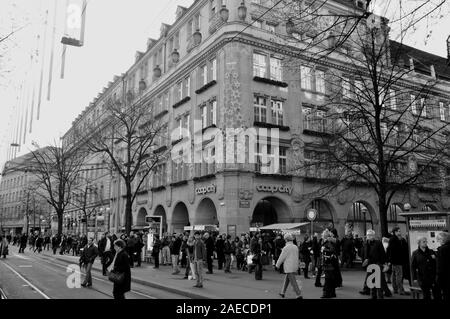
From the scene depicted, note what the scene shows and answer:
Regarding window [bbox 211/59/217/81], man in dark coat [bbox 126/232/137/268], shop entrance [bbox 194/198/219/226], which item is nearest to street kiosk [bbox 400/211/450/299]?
man in dark coat [bbox 126/232/137/268]

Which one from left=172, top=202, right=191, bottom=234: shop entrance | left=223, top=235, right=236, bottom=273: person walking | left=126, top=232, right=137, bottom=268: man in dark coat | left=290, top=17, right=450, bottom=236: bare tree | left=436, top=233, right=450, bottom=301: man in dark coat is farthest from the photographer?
left=172, top=202, right=191, bottom=234: shop entrance

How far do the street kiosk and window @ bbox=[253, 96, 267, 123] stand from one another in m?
19.0

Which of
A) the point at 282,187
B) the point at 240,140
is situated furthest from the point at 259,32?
the point at 282,187

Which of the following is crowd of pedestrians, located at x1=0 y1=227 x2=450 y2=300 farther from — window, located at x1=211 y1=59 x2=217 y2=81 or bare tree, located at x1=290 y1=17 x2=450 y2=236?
window, located at x1=211 y1=59 x2=217 y2=81

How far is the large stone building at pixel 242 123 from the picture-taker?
29656mm

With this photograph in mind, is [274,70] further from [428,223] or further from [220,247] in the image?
[428,223]

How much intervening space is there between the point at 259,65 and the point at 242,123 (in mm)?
5255

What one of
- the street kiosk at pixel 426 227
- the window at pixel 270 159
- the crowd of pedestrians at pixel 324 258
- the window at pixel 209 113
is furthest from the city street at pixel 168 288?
the window at pixel 209 113

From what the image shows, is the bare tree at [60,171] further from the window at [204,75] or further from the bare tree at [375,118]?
the bare tree at [375,118]

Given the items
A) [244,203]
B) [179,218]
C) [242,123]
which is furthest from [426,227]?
[179,218]

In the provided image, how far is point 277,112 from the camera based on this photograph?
32406mm

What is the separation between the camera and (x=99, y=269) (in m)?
22.8

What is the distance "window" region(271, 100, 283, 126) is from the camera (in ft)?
105
